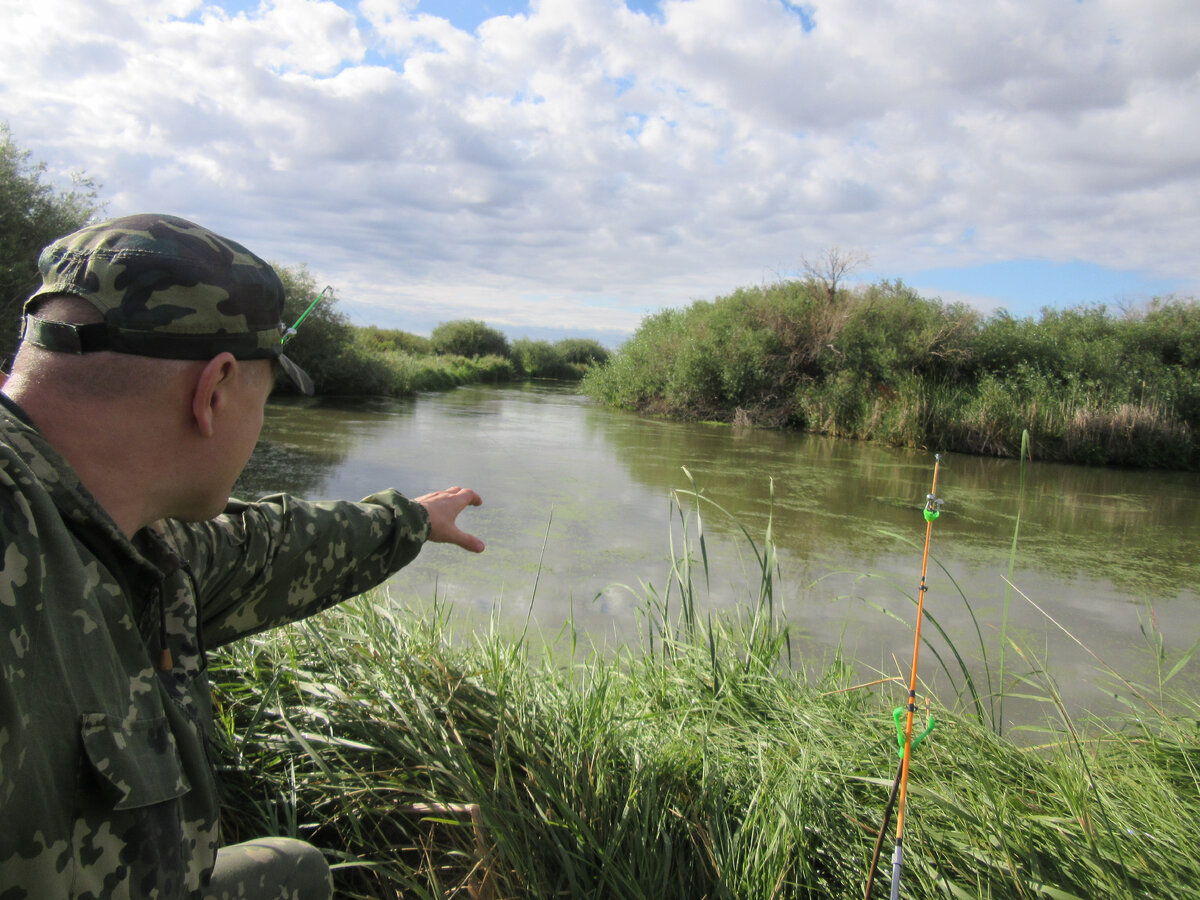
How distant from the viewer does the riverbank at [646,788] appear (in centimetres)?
157

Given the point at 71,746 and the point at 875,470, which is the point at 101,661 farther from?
the point at 875,470

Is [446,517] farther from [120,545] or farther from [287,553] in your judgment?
[120,545]

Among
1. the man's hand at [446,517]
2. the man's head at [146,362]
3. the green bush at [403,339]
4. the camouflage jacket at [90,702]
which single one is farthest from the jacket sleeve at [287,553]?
the green bush at [403,339]

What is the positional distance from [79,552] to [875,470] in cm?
1023

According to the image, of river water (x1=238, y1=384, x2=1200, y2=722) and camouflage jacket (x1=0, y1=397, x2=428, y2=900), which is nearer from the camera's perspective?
camouflage jacket (x1=0, y1=397, x2=428, y2=900)

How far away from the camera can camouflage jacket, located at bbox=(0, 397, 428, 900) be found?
72 cm

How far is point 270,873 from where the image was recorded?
1237 millimetres

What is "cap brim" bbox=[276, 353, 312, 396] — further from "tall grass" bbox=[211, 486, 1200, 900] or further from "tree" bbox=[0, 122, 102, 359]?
"tree" bbox=[0, 122, 102, 359]

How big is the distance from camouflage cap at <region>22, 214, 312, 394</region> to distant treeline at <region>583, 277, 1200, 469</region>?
10.7m

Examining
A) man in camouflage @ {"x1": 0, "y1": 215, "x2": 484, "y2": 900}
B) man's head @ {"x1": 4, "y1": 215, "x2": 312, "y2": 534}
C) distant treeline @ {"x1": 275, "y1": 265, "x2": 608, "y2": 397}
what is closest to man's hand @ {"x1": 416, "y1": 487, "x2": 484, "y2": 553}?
→ man in camouflage @ {"x1": 0, "y1": 215, "x2": 484, "y2": 900}

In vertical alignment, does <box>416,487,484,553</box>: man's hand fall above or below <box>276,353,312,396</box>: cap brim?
below

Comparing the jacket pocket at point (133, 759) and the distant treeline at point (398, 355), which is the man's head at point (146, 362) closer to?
the jacket pocket at point (133, 759)

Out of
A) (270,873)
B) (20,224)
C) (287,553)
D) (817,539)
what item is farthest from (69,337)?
(20,224)

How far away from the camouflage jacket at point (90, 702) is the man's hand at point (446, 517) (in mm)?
676
